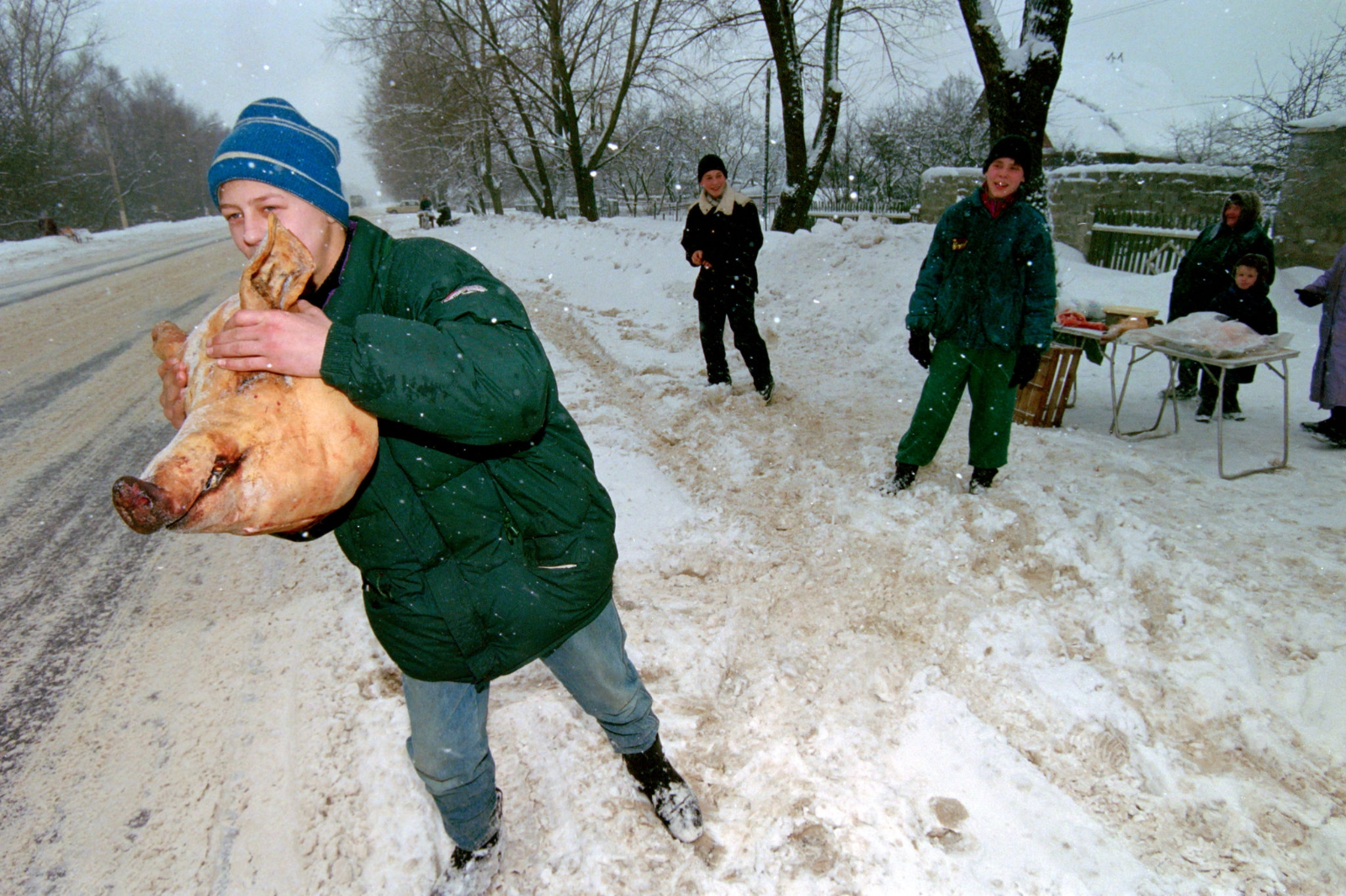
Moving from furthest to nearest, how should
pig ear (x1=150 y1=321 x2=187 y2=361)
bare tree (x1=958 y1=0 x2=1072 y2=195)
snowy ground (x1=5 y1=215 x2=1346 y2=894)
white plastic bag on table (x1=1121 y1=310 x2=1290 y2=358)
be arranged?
bare tree (x1=958 y1=0 x2=1072 y2=195), white plastic bag on table (x1=1121 y1=310 x2=1290 y2=358), snowy ground (x1=5 y1=215 x2=1346 y2=894), pig ear (x1=150 y1=321 x2=187 y2=361)

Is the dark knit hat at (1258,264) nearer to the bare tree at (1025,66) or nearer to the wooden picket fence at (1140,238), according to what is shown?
the bare tree at (1025,66)

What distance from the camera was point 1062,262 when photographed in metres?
12.0

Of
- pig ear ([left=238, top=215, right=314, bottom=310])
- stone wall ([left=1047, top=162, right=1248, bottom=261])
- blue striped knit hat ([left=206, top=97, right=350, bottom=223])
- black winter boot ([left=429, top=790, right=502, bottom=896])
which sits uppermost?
stone wall ([left=1047, top=162, right=1248, bottom=261])

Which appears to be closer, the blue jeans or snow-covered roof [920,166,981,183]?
the blue jeans

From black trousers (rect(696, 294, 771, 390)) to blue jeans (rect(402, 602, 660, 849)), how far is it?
13.2 ft

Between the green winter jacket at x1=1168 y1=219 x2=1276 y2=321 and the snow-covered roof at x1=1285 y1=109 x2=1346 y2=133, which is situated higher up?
the snow-covered roof at x1=1285 y1=109 x2=1346 y2=133

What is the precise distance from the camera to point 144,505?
904mm

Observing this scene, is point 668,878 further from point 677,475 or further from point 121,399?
point 121,399

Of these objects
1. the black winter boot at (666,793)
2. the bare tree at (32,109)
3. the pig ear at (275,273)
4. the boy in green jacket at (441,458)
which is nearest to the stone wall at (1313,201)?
the black winter boot at (666,793)

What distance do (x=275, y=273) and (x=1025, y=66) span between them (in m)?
7.02

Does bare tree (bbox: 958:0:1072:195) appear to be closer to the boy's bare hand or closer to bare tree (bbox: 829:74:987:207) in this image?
the boy's bare hand

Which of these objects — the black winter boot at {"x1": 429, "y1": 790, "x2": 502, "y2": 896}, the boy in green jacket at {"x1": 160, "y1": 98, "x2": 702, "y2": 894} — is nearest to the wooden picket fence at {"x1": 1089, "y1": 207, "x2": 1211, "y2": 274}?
the boy in green jacket at {"x1": 160, "y1": 98, "x2": 702, "y2": 894}

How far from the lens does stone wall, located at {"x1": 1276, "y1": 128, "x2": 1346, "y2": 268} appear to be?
309 inches

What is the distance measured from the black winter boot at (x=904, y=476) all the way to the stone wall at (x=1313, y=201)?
792 centimetres
